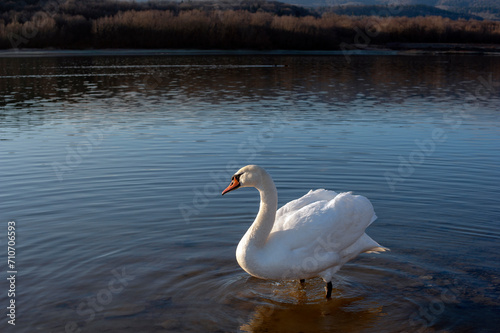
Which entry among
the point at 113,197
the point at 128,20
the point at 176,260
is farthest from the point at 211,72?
the point at 128,20

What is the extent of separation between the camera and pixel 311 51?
81125mm

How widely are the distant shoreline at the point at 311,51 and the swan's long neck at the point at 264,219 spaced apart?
66844mm

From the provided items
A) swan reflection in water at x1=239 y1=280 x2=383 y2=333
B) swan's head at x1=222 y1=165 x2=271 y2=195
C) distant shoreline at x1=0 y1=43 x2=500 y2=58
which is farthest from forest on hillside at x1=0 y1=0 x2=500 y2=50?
swan reflection in water at x1=239 y1=280 x2=383 y2=333

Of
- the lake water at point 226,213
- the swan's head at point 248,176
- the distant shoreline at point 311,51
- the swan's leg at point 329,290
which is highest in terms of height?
the swan's head at point 248,176

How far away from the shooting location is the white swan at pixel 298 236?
24.2ft

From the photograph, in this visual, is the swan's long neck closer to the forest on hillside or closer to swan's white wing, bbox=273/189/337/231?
swan's white wing, bbox=273/189/337/231

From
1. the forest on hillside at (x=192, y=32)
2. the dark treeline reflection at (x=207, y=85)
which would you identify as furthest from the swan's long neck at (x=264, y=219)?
the forest on hillside at (x=192, y=32)

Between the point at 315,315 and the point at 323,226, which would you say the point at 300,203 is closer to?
the point at 323,226

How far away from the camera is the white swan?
7363mm

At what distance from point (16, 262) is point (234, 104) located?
19.3 metres

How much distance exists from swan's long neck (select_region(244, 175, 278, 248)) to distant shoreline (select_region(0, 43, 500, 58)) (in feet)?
219

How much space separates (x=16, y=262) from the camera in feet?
29.2

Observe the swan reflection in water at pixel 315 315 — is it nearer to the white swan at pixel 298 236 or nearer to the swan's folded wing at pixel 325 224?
the white swan at pixel 298 236

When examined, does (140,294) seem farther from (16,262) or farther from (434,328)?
(434,328)
